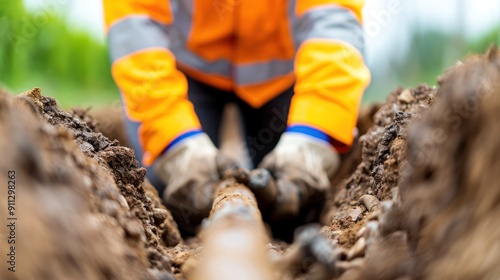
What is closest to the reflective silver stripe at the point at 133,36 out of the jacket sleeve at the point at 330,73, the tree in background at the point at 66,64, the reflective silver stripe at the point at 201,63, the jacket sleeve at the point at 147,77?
the jacket sleeve at the point at 147,77

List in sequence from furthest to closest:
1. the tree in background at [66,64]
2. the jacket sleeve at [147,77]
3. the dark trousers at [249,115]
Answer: the tree in background at [66,64], the dark trousers at [249,115], the jacket sleeve at [147,77]

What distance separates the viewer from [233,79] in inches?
89.4

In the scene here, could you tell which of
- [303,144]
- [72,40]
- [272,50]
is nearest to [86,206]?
[303,144]

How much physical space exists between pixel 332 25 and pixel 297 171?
1.86 ft

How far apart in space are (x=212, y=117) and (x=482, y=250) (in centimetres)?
193

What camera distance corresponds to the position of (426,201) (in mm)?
557

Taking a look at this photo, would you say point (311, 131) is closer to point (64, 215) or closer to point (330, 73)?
point (330, 73)

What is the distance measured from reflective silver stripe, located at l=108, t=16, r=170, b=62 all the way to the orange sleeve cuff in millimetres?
552

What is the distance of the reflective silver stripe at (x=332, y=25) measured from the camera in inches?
71.3

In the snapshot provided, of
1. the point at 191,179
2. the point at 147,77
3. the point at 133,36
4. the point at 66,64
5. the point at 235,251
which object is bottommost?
the point at 235,251

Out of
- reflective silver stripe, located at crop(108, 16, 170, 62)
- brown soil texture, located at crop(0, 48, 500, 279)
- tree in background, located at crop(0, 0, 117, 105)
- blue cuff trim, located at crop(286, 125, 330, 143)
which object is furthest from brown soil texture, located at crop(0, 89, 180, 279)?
tree in background, located at crop(0, 0, 117, 105)

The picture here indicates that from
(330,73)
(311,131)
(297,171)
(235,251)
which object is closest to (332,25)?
(330,73)

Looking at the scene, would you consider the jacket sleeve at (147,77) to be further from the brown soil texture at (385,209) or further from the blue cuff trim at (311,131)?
the brown soil texture at (385,209)

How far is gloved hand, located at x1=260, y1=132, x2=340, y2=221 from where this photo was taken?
5.09ft
